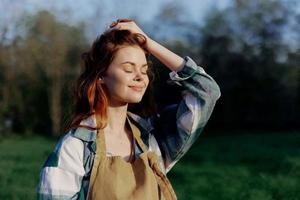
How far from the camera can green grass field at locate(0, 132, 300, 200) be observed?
19.2ft

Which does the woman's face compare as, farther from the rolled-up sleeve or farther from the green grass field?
the green grass field

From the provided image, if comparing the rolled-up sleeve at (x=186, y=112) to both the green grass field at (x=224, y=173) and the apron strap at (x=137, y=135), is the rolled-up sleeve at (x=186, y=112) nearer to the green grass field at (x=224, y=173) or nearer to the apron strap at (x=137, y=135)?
the apron strap at (x=137, y=135)

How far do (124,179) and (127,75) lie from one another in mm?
346

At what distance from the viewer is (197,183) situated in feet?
21.4

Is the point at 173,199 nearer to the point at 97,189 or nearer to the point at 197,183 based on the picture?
the point at 97,189

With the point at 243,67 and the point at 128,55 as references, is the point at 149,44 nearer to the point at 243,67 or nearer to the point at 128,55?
the point at 128,55

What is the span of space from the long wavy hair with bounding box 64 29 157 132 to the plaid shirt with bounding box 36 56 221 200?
0.04 meters

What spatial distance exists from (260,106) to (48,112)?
251 inches

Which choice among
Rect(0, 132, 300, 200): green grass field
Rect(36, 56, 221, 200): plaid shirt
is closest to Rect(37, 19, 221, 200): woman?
Rect(36, 56, 221, 200): plaid shirt

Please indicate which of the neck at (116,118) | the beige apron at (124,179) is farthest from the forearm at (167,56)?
the beige apron at (124,179)

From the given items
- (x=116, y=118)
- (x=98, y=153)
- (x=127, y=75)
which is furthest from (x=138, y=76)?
(x=98, y=153)

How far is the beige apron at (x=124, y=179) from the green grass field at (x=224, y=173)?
3.45m

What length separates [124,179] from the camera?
6.52 feet

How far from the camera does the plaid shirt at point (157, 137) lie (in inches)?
77.4
